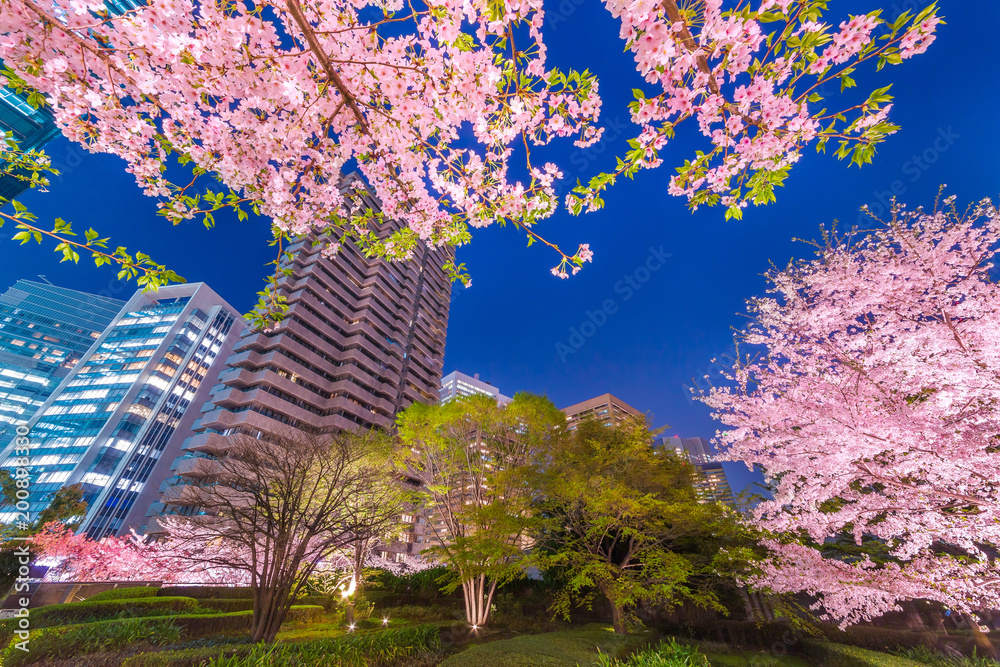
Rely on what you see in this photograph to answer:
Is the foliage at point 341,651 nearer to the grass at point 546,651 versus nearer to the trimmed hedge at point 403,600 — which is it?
the grass at point 546,651

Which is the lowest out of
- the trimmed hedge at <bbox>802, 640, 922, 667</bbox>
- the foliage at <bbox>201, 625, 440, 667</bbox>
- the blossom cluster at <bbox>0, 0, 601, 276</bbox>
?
the trimmed hedge at <bbox>802, 640, 922, 667</bbox>

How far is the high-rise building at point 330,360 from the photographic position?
1292 inches

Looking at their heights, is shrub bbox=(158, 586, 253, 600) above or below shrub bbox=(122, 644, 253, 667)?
above

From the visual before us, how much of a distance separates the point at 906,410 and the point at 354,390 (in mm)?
41677

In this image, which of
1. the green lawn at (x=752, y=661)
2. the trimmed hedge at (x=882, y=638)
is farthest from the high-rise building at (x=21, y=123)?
the trimmed hedge at (x=882, y=638)

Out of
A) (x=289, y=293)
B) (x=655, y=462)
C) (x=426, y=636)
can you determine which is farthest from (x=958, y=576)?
(x=289, y=293)

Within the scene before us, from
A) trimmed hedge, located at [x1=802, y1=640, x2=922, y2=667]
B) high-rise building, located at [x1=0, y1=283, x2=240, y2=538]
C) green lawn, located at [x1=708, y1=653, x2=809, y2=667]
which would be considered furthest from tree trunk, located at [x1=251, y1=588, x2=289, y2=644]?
high-rise building, located at [x1=0, y1=283, x2=240, y2=538]

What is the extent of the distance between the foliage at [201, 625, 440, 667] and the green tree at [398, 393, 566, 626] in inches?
126

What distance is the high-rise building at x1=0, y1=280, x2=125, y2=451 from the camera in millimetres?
62562

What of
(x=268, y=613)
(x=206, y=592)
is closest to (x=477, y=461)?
(x=268, y=613)

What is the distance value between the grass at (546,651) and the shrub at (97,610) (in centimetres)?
1000

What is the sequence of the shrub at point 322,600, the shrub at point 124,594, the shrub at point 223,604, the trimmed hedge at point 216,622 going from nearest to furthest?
the trimmed hedge at point 216,622 → the shrub at point 124,594 → the shrub at point 223,604 → the shrub at point 322,600

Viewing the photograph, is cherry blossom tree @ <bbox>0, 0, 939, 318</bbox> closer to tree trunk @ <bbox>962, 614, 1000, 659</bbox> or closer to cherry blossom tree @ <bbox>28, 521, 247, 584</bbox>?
tree trunk @ <bbox>962, 614, 1000, 659</bbox>

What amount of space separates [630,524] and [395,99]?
13.7 m
